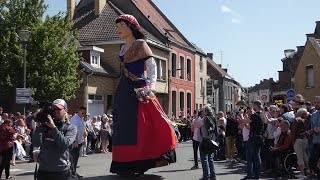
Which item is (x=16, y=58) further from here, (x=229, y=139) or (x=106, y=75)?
(x=229, y=139)

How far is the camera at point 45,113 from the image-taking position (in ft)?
16.6

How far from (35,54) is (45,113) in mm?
21521

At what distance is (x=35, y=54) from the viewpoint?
25.8 m

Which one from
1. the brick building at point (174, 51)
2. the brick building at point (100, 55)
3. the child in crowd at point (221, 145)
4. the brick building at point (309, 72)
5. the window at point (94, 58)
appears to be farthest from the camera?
the brick building at point (174, 51)

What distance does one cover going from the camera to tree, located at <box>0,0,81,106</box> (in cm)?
2564

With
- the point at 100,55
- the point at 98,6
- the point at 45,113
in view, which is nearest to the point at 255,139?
the point at 45,113

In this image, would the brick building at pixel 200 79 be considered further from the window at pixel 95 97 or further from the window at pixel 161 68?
the window at pixel 95 97

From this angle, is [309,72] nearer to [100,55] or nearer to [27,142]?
[100,55]

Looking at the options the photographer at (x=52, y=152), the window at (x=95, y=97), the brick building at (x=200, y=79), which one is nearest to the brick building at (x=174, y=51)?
the brick building at (x=200, y=79)

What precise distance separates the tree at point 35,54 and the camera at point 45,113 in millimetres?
20710

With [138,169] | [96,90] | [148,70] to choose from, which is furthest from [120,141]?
[96,90]

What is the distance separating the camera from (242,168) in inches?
567

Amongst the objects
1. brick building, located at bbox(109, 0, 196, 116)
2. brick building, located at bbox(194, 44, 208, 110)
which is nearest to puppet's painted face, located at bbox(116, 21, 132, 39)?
brick building, located at bbox(109, 0, 196, 116)

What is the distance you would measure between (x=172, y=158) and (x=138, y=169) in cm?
56
